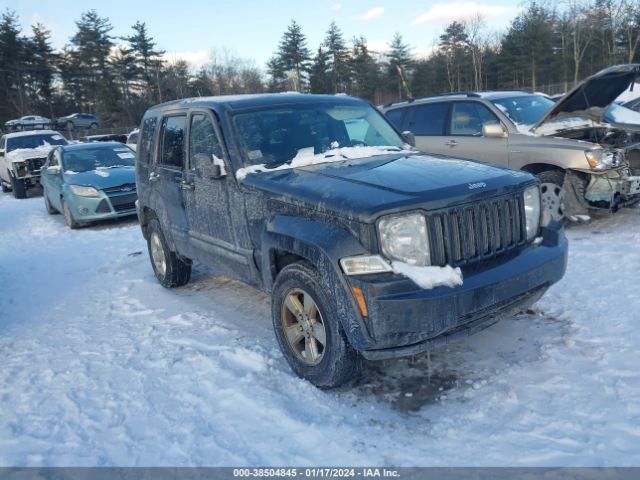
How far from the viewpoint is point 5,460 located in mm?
3027

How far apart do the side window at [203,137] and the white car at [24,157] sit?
13.7 m

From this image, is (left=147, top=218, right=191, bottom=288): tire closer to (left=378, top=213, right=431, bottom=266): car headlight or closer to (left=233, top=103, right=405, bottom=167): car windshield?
(left=233, top=103, right=405, bottom=167): car windshield

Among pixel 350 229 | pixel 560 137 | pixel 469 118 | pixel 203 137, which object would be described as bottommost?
pixel 350 229

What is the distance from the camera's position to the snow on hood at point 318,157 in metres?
4.10

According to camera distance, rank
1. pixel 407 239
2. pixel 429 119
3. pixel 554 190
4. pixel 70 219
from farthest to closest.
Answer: pixel 70 219, pixel 429 119, pixel 554 190, pixel 407 239

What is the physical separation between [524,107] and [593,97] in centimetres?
91

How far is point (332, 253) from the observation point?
3.12 meters

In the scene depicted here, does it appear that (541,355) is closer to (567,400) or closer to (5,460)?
(567,400)

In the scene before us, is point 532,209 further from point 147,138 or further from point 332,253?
point 147,138

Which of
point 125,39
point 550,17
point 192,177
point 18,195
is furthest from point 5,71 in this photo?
point 192,177

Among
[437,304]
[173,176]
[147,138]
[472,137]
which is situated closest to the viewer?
[437,304]

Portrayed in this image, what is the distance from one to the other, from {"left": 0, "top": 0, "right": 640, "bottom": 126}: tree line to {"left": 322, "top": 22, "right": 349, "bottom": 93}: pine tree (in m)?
0.11

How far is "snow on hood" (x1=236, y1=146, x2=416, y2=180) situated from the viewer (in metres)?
4.10

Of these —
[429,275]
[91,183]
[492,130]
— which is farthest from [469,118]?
[91,183]
